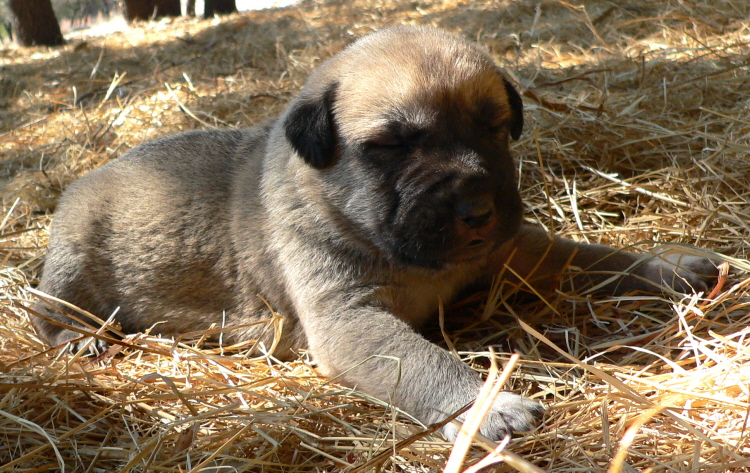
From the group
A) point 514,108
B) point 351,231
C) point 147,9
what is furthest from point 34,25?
point 514,108

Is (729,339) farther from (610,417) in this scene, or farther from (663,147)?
(663,147)

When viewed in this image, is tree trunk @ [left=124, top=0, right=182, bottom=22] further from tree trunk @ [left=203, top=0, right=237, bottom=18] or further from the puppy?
the puppy

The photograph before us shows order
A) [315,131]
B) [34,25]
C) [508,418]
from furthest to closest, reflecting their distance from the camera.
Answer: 1. [34,25]
2. [315,131]
3. [508,418]

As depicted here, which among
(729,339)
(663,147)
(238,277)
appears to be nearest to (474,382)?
(729,339)

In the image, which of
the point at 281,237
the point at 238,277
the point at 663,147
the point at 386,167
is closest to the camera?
the point at 386,167

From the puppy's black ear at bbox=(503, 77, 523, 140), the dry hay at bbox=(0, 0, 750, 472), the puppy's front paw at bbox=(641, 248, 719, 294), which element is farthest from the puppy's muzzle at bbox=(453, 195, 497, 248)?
the puppy's front paw at bbox=(641, 248, 719, 294)

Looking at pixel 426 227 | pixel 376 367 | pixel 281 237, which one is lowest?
pixel 376 367

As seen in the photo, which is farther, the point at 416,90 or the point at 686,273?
the point at 686,273

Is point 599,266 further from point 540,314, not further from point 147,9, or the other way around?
point 147,9
